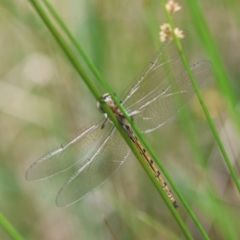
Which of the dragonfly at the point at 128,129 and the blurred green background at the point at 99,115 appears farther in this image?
the blurred green background at the point at 99,115

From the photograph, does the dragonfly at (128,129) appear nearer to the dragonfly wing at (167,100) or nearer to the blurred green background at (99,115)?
the dragonfly wing at (167,100)

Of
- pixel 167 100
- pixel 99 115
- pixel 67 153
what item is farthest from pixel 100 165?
pixel 99 115

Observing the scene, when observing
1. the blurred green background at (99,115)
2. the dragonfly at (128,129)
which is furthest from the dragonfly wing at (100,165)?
the blurred green background at (99,115)

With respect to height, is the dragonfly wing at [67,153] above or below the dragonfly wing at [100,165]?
above

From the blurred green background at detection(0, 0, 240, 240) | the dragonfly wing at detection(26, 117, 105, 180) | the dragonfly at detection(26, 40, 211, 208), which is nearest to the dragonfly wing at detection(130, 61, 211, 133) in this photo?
the dragonfly at detection(26, 40, 211, 208)

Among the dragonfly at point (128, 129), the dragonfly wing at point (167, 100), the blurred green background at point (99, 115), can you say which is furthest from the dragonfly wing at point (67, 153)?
the blurred green background at point (99, 115)

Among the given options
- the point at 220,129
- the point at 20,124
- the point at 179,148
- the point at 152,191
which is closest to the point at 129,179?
the point at 152,191

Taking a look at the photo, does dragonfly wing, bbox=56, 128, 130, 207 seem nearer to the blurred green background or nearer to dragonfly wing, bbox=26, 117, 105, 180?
dragonfly wing, bbox=26, 117, 105, 180
